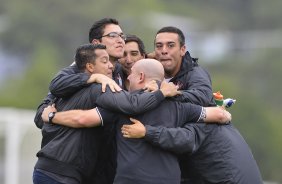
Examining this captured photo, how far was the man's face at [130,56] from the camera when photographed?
1385cm

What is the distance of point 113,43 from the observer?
13.6m

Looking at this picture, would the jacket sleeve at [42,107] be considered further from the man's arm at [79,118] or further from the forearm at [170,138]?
the forearm at [170,138]

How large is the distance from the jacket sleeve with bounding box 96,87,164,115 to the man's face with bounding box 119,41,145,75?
52.7 inches

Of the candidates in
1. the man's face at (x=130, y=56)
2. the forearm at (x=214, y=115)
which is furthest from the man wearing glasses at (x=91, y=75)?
Result: the forearm at (x=214, y=115)

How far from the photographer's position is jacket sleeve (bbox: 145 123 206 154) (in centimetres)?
1245

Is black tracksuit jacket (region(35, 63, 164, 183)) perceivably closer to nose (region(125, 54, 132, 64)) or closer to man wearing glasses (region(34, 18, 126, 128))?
man wearing glasses (region(34, 18, 126, 128))

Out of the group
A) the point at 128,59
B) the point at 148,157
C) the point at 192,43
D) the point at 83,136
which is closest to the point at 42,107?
the point at 83,136

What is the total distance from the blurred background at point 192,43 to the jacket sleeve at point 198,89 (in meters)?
36.3

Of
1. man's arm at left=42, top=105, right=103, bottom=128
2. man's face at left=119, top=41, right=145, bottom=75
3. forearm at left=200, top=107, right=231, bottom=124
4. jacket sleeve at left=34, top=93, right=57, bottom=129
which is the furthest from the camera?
man's face at left=119, top=41, right=145, bottom=75

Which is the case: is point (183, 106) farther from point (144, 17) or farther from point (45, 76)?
point (144, 17)

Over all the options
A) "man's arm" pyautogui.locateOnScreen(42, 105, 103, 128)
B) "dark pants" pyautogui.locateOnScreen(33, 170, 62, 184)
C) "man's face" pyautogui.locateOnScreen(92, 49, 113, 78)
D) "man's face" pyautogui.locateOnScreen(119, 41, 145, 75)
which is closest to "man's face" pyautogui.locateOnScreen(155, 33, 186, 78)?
"man's face" pyautogui.locateOnScreen(119, 41, 145, 75)

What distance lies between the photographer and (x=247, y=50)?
116500mm

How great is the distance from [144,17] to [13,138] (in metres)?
68.9

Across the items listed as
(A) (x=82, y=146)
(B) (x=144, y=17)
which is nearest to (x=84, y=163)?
(A) (x=82, y=146)
